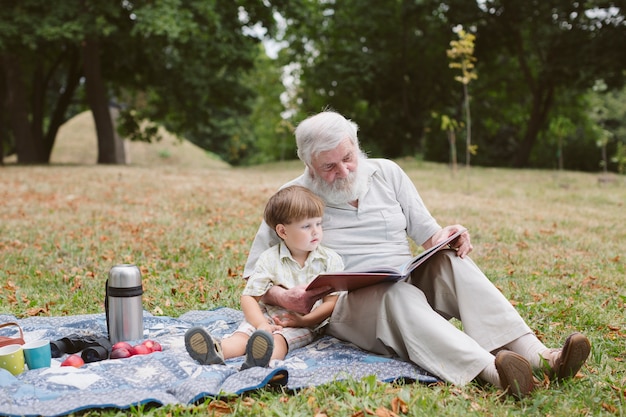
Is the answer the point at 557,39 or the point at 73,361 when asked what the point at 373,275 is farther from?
the point at 557,39

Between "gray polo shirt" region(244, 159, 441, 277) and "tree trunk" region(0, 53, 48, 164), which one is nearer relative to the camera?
"gray polo shirt" region(244, 159, 441, 277)

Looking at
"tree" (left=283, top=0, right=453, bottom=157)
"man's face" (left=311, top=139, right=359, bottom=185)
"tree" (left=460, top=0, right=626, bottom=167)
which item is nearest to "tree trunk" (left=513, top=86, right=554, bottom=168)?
"tree" (left=460, top=0, right=626, bottom=167)

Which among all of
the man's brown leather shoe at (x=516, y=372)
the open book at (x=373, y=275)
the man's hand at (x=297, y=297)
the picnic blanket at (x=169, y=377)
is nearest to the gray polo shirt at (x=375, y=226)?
the man's hand at (x=297, y=297)

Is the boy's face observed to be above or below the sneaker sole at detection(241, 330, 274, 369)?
above

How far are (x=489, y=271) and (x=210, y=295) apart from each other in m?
2.70

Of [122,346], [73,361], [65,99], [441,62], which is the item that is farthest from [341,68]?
[73,361]

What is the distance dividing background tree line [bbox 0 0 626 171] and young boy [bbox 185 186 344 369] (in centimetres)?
1314

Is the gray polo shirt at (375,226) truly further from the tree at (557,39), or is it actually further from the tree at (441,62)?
the tree at (557,39)

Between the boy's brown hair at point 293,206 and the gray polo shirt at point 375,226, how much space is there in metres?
0.20

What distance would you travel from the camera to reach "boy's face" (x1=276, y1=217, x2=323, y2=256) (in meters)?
3.56

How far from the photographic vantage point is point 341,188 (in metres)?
3.74

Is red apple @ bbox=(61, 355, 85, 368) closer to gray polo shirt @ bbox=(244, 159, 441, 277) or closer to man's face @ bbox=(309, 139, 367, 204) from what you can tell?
gray polo shirt @ bbox=(244, 159, 441, 277)

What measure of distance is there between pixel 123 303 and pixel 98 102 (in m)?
17.8

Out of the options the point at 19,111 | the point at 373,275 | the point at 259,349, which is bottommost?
the point at 259,349
